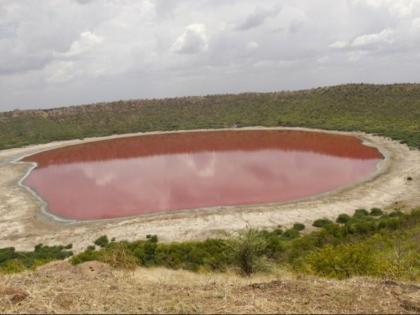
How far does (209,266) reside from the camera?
661 inches

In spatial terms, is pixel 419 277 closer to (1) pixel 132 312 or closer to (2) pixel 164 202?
(1) pixel 132 312

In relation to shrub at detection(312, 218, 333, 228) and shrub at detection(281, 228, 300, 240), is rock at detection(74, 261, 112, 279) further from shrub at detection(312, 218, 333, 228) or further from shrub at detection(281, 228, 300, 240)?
shrub at detection(312, 218, 333, 228)

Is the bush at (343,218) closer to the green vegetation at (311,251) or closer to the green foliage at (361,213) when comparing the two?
the green vegetation at (311,251)

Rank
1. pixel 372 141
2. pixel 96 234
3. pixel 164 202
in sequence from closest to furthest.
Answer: pixel 96 234 → pixel 164 202 → pixel 372 141

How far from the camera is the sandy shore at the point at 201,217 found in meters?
25.3

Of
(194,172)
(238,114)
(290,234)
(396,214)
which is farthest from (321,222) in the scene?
(238,114)

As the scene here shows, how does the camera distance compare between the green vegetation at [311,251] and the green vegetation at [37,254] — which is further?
the green vegetation at [37,254]

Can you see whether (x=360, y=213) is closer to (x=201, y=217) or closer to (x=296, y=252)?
(x=296, y=252)

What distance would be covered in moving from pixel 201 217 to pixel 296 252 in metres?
9.83

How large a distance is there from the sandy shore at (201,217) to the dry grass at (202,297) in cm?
1584

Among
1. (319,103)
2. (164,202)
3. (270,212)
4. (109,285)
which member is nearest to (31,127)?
(319,103)

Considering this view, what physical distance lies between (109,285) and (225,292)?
2.31 meters

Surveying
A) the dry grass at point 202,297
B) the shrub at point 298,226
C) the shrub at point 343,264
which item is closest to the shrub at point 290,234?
the shrub at point 298,226

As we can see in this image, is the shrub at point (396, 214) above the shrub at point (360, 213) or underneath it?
above
